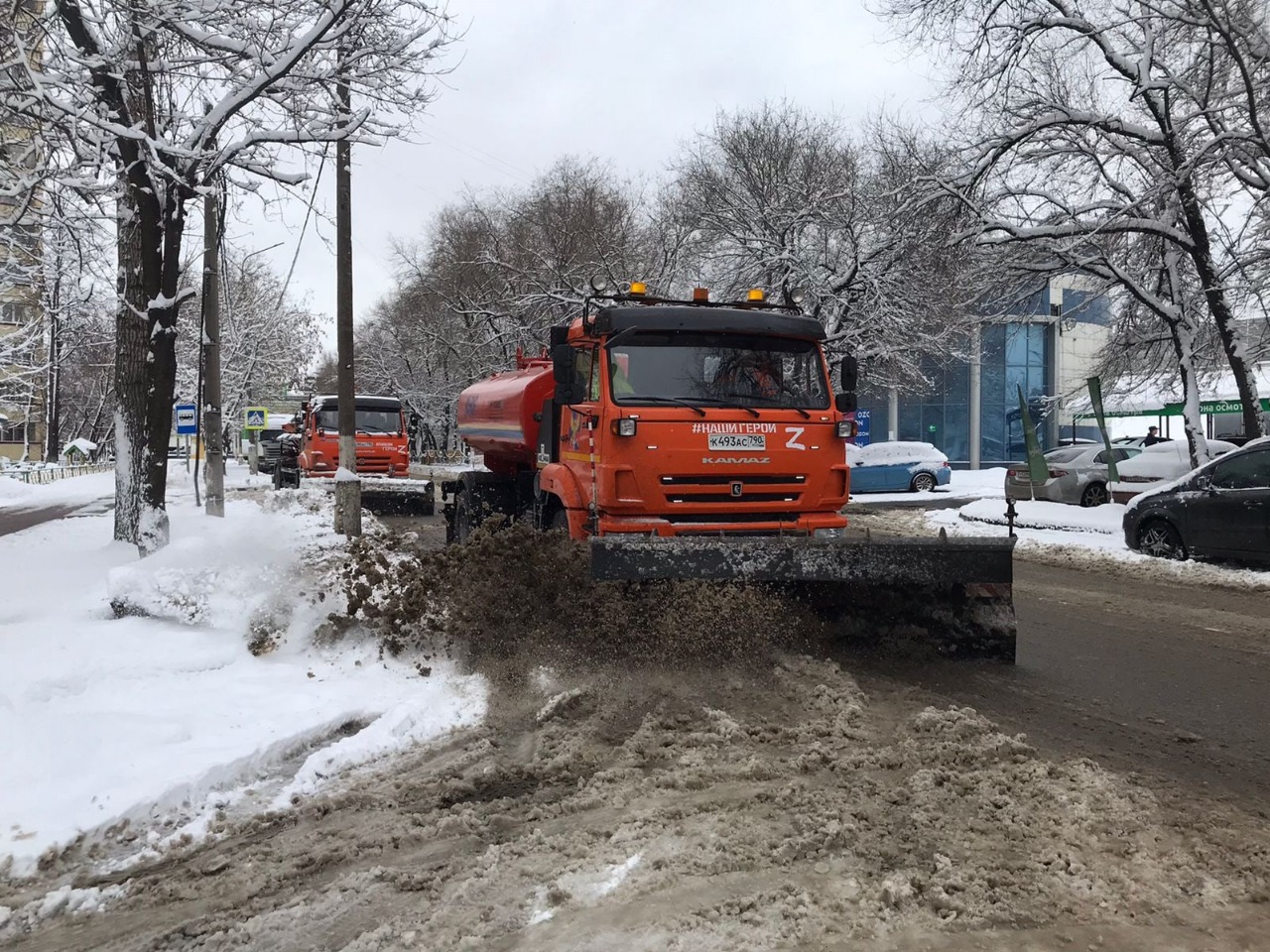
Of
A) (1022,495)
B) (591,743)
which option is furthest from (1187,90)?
(591,743)

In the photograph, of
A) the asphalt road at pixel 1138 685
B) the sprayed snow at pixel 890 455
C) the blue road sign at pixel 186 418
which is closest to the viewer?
the asphalt road at pixel 1138 685

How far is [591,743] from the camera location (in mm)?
5332

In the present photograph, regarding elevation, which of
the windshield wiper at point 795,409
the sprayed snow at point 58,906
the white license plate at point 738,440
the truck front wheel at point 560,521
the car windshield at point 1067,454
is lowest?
the sprayed snow at point 58,906

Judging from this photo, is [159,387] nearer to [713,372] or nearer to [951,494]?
[713,372]

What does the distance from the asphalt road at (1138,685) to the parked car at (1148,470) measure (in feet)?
28.8

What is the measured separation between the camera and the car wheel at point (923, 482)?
30.2 metres

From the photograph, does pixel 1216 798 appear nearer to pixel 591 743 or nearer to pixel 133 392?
pixel 591 743

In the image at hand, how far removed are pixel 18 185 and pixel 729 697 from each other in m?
7.09

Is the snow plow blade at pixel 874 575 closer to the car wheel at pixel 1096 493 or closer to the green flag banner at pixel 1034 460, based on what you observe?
the green flag banner at pixel 1034 460

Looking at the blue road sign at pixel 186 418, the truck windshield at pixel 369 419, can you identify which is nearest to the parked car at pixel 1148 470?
the truck windshield at pixel 369 419

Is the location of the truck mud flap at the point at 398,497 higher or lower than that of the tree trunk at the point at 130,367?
lower

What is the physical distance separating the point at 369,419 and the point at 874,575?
61.5 ft

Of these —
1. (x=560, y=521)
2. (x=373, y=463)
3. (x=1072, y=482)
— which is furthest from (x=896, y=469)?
(x=560, y=521)

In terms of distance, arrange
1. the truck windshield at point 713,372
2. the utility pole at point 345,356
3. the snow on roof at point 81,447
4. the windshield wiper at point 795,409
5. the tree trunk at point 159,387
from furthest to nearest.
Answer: the snow on roof at point 81,447
the utility pole at point 345,356
the tree trunk at point 159,387
the windshield wiper at point 795,409
the truck windshield at point 713,372
